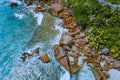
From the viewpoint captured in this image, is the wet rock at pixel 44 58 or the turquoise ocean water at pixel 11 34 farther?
the turquoise ocean water at pixel 11 34

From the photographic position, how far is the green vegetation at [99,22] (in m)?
16.8

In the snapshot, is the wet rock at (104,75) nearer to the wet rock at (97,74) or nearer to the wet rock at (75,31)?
the wet rock at (97,74)

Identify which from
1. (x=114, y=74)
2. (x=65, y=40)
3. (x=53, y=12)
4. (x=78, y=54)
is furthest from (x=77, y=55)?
(x=53, y=12)

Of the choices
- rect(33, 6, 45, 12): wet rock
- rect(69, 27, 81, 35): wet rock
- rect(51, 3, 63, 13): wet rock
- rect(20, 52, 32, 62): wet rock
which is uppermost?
rect(51, 3, 63, 13): wet rock

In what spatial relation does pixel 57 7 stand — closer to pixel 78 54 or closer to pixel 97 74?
pixel 78 54

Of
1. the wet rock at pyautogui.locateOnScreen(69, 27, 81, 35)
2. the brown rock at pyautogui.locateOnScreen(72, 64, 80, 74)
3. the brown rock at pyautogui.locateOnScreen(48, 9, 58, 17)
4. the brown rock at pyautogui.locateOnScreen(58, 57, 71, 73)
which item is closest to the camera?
the brown rock at pyautogui.locateOnScreen(72, 64, 80, 74)

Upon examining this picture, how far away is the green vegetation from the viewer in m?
16.8

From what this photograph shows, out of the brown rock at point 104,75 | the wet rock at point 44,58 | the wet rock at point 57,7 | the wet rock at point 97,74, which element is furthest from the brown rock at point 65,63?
the wet rock at point 57,7

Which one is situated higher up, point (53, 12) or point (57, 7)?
point (57, 7)

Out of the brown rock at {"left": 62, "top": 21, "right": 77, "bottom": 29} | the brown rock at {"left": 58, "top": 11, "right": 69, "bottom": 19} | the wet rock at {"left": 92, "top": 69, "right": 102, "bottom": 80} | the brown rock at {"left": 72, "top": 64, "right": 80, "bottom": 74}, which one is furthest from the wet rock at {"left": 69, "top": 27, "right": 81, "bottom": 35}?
the wet rock at {"left": 92, "top": 69, "right": 102, "bottom": 80}

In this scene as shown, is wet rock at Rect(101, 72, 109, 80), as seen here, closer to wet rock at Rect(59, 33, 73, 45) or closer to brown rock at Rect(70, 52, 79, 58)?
brown rock at Rect(70, 52, 79, 58)

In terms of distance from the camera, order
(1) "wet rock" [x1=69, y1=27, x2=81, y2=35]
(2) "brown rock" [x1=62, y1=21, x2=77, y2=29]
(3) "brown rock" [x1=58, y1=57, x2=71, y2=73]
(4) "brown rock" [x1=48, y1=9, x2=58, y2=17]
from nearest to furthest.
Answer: (3) "brown rock" [x1=58, y1=57, x2=71, y2=73] < (1) "wet rock" [x1=69, y1=27, x2=81, y2=35] < (2) "brown rock" [x1=62, y1=21, x2=77, y2=29] < (4) "brown rock" [x1=48, y1=9, x2=58, y2=17]

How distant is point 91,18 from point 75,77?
16.9 feet

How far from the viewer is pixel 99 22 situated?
1825 centimetres
